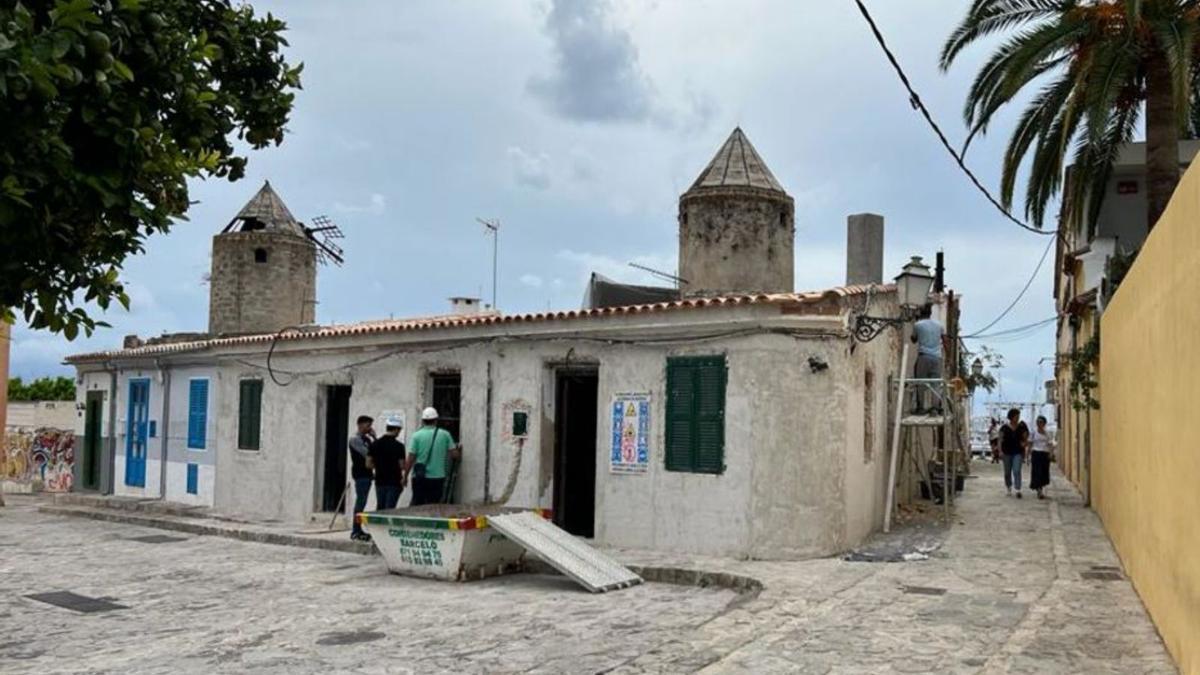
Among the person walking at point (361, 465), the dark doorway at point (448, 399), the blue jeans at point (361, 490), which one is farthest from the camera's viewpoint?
the dark doorway at point (448, 399)

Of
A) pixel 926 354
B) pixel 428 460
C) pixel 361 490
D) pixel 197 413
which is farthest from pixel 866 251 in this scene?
A: pixel 197 413

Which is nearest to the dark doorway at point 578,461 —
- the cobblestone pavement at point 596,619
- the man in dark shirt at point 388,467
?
the man in dark shirt at point 388,467

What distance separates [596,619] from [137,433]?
13.8 meters

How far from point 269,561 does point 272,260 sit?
52.7 ft

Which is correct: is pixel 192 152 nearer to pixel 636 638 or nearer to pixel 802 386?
pixel 636 638

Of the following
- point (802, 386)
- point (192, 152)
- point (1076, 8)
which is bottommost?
point (802, 386)

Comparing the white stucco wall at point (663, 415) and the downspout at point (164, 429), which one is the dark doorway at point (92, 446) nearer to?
the downspout at point (164, 429)

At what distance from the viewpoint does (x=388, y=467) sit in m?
12.6

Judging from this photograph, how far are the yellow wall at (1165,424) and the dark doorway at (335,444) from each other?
35.2ft

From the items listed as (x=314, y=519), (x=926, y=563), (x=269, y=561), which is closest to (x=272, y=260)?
(x=314, y=519)

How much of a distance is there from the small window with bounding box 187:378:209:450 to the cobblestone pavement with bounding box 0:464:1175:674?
5.12 meters

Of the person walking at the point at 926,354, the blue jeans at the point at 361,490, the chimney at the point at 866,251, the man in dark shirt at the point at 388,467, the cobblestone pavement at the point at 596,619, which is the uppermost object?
the chimney at the point at 866,251

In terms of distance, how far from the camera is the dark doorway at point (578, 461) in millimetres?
13234

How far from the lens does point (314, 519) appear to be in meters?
15.3
